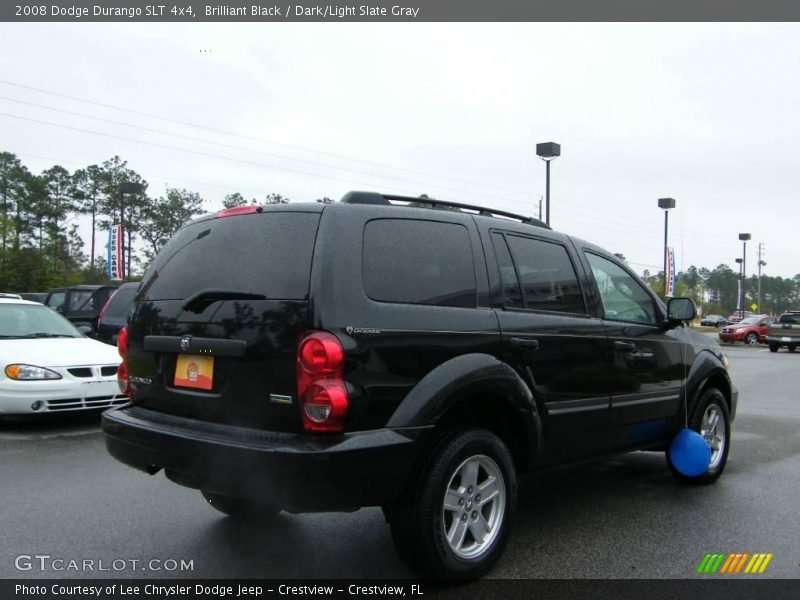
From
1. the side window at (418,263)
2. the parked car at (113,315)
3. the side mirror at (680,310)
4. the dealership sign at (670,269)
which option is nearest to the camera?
the side window at (418,263)

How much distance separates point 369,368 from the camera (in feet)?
10.1

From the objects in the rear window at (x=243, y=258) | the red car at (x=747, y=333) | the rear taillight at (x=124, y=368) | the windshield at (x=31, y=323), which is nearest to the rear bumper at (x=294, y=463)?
the rear window at (x=243, y=258)

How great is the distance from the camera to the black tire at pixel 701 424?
539 centimetres

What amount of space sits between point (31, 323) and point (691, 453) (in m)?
7.51

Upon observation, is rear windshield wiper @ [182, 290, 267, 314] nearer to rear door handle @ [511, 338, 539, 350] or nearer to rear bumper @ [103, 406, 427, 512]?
rear bumper @ [103, 406, 427, 512]

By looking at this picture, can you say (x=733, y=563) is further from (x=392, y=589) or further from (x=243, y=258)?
(x=243, y=258)

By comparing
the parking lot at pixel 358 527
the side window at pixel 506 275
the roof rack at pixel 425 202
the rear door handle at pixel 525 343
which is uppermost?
the roof rack at pixel 425 202

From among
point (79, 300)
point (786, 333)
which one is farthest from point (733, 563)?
point (786, 333)

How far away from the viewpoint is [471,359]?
3.47 m

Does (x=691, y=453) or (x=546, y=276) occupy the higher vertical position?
(x=546, y=276)

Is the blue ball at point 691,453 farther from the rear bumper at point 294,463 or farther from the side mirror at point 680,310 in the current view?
the rear bumper at point 294,463

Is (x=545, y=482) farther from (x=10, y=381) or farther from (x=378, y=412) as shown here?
(x=10, y=381)

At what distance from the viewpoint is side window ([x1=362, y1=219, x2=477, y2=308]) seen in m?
3.33

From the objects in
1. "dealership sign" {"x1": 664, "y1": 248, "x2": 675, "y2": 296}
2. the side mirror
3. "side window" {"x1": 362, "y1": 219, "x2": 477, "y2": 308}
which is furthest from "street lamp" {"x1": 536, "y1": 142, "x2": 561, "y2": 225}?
"side window" {"x1": 362, "y1": 219, "x2": 477, "y2": 308}
